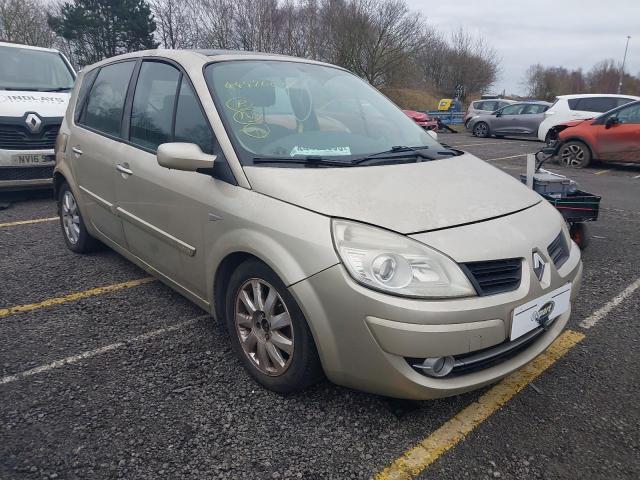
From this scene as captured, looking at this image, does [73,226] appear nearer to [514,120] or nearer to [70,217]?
[70,217]

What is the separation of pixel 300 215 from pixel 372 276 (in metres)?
0.44

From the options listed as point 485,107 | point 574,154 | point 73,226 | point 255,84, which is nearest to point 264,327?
point 255,84

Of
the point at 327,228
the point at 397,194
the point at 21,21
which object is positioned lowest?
the point at 327,228

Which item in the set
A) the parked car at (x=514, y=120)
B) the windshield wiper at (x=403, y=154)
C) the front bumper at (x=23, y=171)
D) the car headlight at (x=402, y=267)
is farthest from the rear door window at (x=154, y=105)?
the parked car at (x=514, y=120)

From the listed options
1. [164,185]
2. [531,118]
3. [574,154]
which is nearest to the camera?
[164,185]

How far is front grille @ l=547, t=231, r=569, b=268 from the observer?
2.32 meters

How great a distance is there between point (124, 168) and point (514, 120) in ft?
56.7

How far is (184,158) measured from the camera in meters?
2.43

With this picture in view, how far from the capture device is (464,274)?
198 cm

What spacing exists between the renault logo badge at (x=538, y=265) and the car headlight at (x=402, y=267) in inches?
15.6

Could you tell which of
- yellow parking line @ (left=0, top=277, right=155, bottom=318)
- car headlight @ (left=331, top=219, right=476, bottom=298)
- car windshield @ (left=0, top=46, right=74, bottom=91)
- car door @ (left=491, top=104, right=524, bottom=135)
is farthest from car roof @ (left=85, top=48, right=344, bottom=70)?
car door @ (left=491, top=104, right=524, bottom=135)

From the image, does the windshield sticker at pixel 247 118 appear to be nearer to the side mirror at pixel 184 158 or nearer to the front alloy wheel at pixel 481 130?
the side mirror at pixel 184 158

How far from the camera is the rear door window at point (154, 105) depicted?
9.73ft

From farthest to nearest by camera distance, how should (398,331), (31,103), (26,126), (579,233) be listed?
(31,103) < (26,126) < (579,233) < (398,331)
